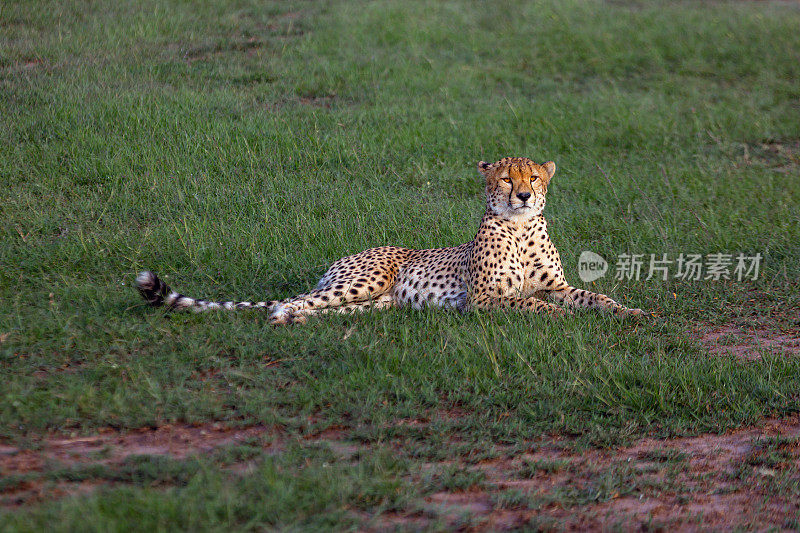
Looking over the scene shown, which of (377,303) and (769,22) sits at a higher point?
(769,22)

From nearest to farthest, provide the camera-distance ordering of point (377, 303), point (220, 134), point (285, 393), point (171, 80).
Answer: point (285, 393) → point (377, 303) → point (220, 134) → point (171, 80)

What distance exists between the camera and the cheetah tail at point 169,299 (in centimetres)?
510

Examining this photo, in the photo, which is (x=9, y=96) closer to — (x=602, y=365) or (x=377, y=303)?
(x=377, y=303)

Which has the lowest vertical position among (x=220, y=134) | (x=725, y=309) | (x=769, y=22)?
(x=725, y=309)

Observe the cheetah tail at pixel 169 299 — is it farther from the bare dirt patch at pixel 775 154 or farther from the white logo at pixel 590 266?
the bare dirt patch at pixel 775 154

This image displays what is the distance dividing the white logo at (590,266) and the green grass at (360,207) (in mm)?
146

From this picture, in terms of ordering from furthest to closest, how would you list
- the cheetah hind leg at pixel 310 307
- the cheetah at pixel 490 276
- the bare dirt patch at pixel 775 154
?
the bare dirt patch at pixel 775 154 < the cheetah at pixel 490 276 < the cheetah hind leg at pixel 310 307

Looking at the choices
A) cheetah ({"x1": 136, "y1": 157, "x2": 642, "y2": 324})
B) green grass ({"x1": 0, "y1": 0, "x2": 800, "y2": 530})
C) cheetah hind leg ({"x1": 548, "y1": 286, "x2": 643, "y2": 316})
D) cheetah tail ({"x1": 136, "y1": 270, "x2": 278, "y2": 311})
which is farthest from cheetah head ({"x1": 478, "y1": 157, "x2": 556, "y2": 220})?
cheetah tail ({"x1": 136, "y1": 270, "x2": 278, "y2": 311})

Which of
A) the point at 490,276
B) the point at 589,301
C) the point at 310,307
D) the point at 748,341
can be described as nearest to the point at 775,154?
the point at 748,341

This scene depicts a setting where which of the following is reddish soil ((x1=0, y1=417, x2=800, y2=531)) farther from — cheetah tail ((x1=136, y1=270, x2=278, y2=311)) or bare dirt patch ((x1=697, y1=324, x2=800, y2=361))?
cheetah tail ((x1=136, y1=270, x2=278, y2=311))

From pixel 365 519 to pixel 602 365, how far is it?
1983 mm

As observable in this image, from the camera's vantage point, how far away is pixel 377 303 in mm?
5844

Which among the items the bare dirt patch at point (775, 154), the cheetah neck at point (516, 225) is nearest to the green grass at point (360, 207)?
the bare dirt patch at point (775, 154)

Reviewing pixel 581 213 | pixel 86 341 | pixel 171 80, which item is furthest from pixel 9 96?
pixel 581 213
